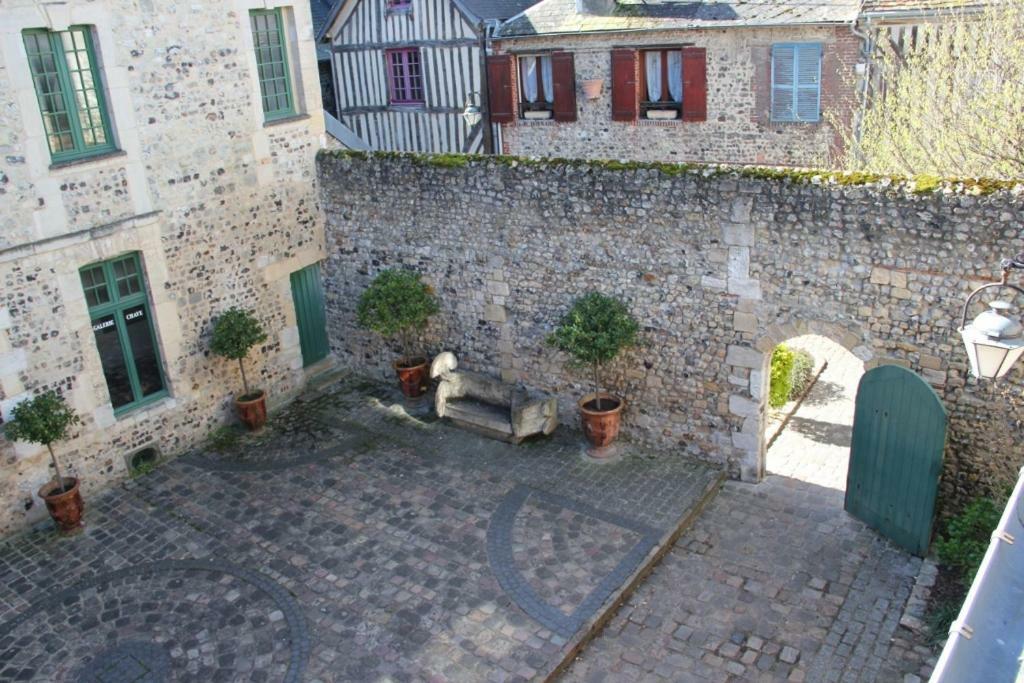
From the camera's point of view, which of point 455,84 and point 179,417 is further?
point 455,84

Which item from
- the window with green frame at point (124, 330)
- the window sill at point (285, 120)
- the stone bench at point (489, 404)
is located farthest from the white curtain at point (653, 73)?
the window with green frame at point (124, 330)

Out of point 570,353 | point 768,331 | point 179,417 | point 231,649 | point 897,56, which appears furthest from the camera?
point 897,56

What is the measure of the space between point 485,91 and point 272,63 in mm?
4731

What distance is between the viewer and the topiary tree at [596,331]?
27.1 ft

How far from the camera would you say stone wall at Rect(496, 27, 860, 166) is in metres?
11.3

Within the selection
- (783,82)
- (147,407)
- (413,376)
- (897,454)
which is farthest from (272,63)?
(897,454)

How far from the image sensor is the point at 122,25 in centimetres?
815

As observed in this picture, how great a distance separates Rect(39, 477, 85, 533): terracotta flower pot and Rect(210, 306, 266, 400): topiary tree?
1.96m

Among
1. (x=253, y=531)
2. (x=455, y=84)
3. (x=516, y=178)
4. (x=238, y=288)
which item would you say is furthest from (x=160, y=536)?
(x=455, y=84)

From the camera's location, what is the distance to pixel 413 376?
33.1 feet

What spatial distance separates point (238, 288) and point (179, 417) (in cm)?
155

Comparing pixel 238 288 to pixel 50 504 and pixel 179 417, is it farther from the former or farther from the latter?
pixel 50 504

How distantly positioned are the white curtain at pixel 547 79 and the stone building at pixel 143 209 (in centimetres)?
447

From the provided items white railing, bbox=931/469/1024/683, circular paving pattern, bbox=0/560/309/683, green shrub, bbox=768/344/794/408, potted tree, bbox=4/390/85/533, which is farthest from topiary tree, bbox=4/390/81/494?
white railing, bbox=931/469/1024/683
